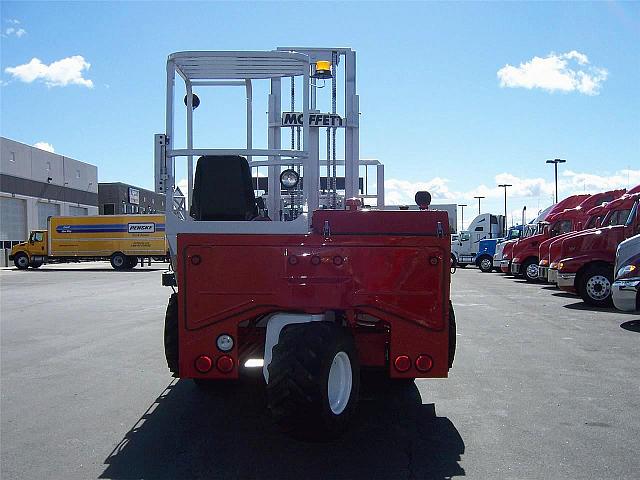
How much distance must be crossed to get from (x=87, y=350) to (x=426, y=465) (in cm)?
633

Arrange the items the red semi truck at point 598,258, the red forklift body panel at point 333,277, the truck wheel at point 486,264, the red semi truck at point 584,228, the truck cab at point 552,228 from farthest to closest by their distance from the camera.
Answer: the truck wheel at point 486,264 < the truck cab at point 552,228 < the red semi truck at point 584,228 < the red semi truck at point 598,258 < the red forklift body panel at point 333,277

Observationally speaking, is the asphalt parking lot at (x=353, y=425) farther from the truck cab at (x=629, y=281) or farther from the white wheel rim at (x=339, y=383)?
the truck cab at (x=629, y=281)

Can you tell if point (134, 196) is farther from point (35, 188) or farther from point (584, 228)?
point (584, 228)

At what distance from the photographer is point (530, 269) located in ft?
82.2

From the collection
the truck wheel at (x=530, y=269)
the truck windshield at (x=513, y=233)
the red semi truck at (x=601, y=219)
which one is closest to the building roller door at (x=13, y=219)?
the truck windshield at (x=513, y=233)

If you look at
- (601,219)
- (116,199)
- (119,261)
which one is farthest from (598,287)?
(116,199)

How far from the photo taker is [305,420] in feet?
15.1

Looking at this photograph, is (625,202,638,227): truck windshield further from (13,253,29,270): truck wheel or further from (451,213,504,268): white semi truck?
(13,253,29,270): truck wheel

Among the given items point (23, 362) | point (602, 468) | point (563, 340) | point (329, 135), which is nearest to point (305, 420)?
point (602, 468)

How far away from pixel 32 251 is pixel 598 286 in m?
35.9

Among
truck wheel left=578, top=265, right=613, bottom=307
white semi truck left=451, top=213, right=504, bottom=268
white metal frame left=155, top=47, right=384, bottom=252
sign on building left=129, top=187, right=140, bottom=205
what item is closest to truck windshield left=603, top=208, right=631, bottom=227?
truck wheel left=578, top=265, right=613, bottom=307

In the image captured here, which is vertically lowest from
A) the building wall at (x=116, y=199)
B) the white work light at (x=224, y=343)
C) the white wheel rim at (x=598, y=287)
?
the white wheel rim at (x=598, y=287)

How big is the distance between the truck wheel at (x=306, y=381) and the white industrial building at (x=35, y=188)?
174ft

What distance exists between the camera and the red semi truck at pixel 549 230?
865 inches
